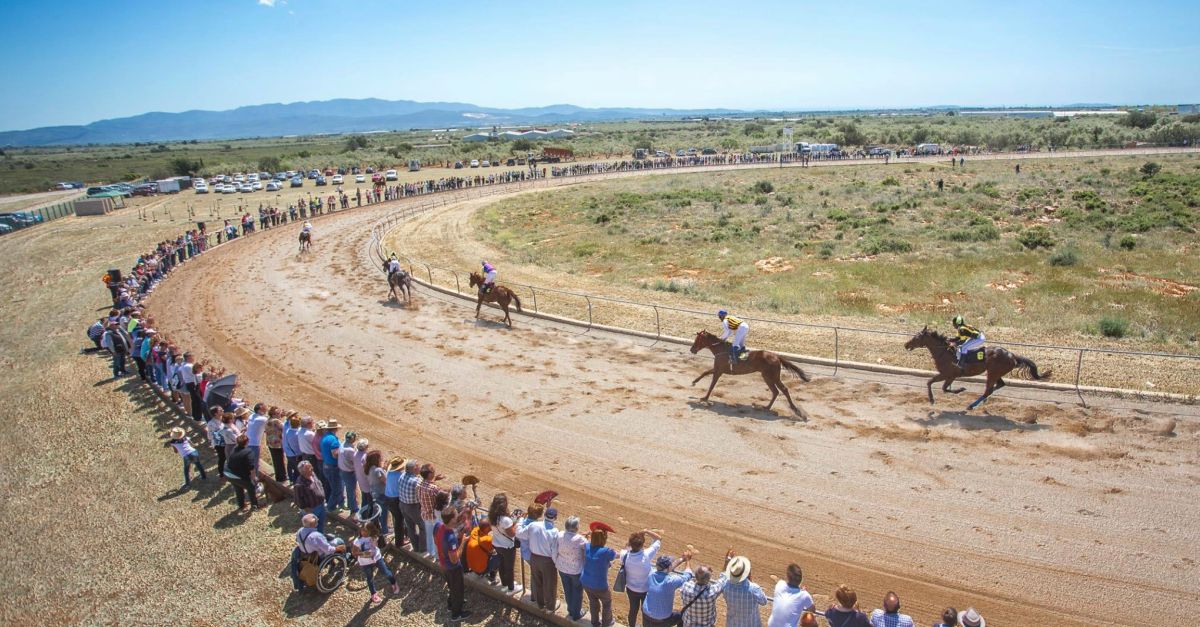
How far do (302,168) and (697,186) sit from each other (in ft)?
200

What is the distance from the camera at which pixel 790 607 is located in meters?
6.43

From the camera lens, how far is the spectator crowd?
6.71 metres

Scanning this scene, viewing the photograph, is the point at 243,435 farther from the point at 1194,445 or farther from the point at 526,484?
the point at 1194,445

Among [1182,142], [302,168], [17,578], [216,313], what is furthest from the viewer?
[302,168]

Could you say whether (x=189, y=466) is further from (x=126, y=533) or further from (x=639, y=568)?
(x=639, y=568)

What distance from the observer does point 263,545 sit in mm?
10281

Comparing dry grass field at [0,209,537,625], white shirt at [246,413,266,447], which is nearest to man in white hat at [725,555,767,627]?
dry grass field at [0,209,537,625]

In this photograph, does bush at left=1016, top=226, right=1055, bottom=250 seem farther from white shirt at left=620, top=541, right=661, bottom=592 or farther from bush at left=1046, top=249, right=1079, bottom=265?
white shirt at left=620, top=541, right=661, bottom=592

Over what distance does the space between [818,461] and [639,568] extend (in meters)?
6.05

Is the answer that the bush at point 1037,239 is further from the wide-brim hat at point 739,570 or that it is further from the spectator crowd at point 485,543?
the wide-brim hat at point 739,570

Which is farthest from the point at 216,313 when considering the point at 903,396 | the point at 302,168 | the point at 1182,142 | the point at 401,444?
the point at 1182,142

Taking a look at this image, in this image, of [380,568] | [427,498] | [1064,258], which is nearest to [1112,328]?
[1064,258]

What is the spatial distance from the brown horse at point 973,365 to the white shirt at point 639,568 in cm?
Answer: 943

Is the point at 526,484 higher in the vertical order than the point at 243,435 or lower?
lower
